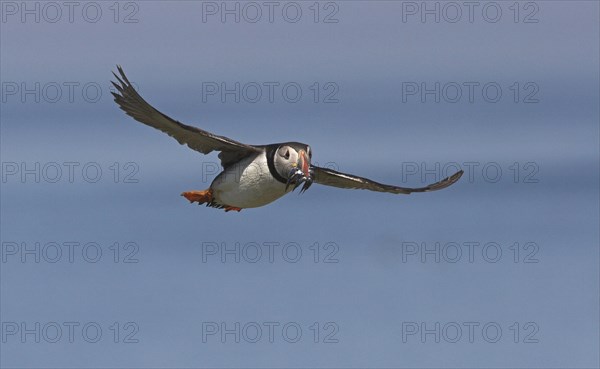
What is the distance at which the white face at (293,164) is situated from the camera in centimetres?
3288

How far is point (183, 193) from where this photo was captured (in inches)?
1353

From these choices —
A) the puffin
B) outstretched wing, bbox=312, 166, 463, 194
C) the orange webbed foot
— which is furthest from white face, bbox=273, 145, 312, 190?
outstretched wing, bbox=312, 166, 463, 194

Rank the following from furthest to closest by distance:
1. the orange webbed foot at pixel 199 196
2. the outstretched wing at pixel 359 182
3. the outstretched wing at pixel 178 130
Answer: the outstretched wing at pixel 359 182
the orange webbed foot at pixel 199 196
the outstretched wing at pixel 178 130

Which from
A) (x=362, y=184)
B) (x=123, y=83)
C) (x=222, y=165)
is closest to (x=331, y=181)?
(x=362, y=184)

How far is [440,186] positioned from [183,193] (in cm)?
585

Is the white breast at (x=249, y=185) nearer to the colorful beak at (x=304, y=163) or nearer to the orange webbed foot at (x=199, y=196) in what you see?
the orange webbed foot at (x=199, y=196)

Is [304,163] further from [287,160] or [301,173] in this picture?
[287,160]

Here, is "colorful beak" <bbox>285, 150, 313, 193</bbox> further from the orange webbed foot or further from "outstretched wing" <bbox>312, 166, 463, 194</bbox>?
"outstretched wing" <bbox>312, 166, 463, 194</bbox>

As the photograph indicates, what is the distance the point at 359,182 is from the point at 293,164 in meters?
Result: 3.84

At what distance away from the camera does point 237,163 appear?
111 ft

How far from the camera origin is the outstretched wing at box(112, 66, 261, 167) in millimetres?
32250

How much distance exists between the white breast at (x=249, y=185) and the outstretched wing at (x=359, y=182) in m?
2.29

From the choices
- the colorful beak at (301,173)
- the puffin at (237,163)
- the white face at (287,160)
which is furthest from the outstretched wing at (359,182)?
the white face at (287,160)

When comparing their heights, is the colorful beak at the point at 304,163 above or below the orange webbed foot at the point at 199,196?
above
